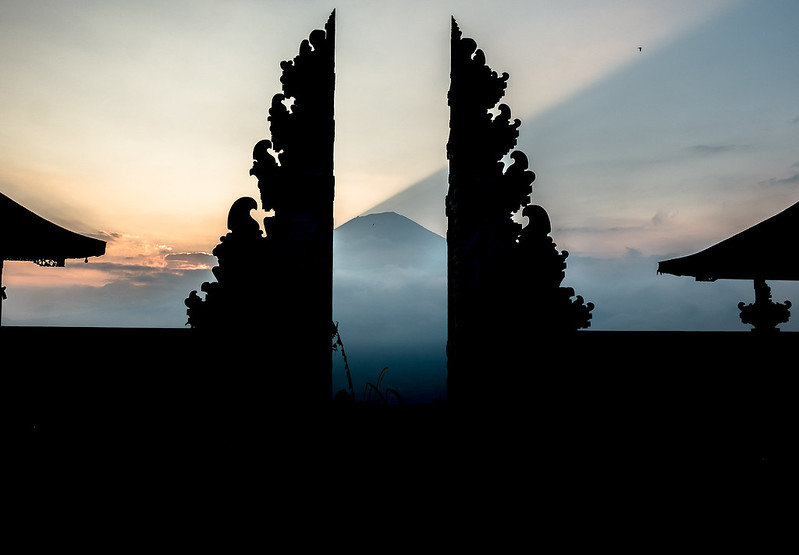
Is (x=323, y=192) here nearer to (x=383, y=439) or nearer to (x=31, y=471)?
(x=383, y=439)

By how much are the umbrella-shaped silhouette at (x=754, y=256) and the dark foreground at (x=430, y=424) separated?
2758 millimetres

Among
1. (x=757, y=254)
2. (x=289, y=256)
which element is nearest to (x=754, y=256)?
(x=757, y=254)

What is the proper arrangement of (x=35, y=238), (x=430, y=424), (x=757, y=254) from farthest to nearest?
(x=35, y=238), (x=757, y=254), (x=430, y=424)

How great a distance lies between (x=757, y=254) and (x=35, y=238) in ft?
37.1

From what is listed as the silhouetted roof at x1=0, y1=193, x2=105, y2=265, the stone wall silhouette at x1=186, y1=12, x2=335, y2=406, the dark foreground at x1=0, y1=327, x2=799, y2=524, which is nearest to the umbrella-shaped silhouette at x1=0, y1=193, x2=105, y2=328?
the silhouetted roof at x1=0, y1=193, x2=105, y2=265

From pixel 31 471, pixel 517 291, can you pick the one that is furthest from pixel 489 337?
pixel 31 471

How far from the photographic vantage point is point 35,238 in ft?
23.7

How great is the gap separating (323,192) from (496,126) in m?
2.00

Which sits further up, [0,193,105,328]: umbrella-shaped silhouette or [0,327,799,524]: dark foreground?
[0,193,105,328]: umbrella-shaped silhouette

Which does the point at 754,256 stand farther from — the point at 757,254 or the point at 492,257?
the point at 492,257

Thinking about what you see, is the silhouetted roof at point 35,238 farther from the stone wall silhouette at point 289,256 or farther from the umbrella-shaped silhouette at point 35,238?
the stone wall silhouette at point 289,256

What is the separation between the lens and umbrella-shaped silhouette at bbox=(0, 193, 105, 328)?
7074 mm

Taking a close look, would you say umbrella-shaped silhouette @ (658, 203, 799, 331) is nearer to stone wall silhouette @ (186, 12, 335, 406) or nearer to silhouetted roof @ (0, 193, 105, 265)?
stone wall silhouette @ (186, 12, 335, 406)

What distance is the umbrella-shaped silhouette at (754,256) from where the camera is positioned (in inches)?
270
